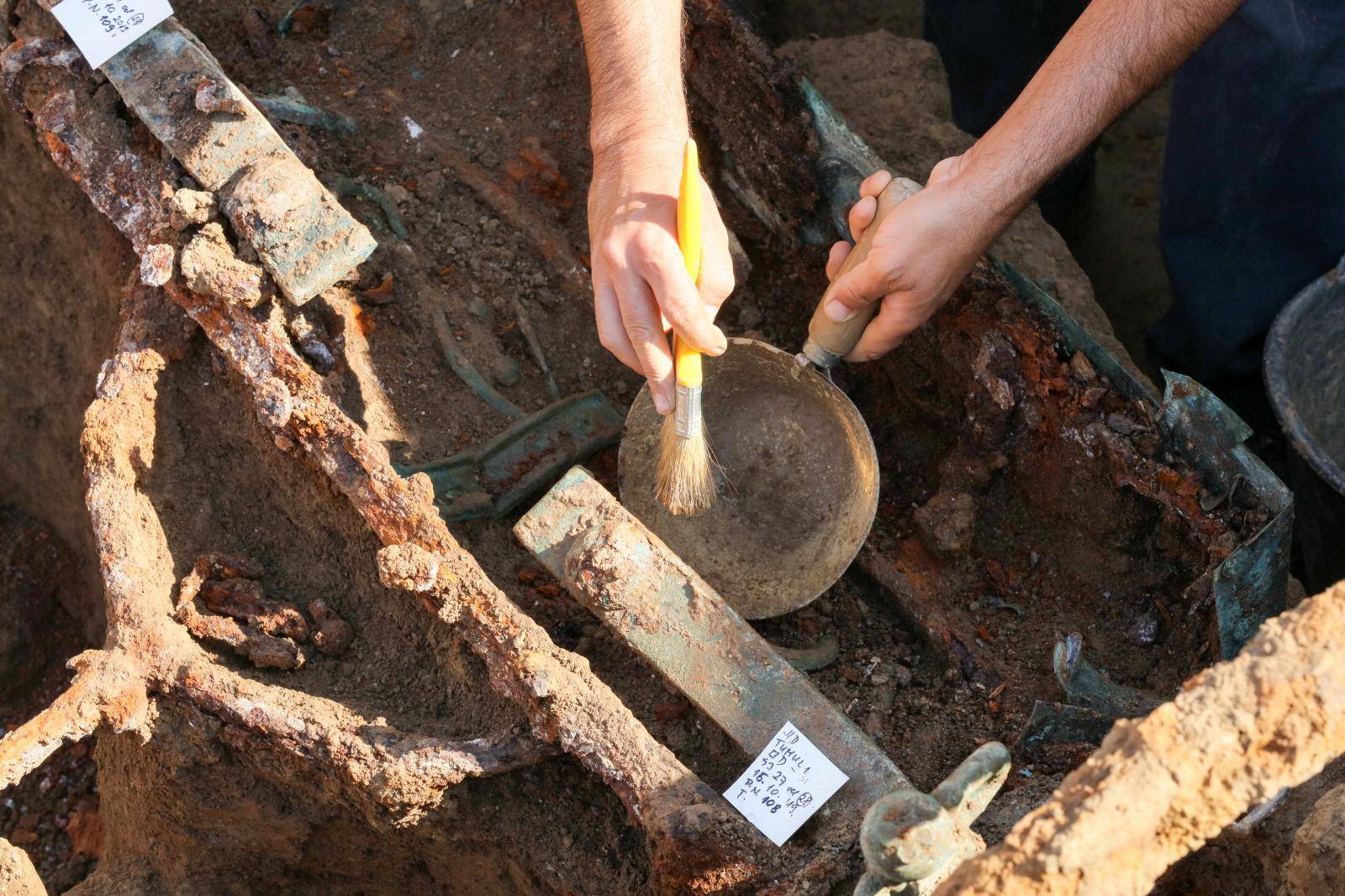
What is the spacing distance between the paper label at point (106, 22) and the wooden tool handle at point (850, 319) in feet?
6.11

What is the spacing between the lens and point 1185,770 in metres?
1.43

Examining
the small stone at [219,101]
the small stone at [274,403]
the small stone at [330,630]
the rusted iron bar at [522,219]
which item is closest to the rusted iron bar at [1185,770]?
the small stone at [330,630]

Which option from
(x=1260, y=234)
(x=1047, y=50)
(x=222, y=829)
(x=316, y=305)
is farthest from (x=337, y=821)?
(x=1047, y=50)

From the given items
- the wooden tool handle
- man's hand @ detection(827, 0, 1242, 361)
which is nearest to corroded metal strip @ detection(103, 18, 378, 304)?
the wooden tool handle

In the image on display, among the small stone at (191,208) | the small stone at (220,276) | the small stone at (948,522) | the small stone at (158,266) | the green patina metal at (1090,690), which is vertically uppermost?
the small stone at (191,208)

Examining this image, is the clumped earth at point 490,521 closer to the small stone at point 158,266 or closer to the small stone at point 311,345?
the small stone at point 311,345

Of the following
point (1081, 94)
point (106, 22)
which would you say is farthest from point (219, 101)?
point (1081, 94)

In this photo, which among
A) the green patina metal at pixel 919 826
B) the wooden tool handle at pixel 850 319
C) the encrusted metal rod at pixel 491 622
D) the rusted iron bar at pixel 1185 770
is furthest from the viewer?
the wooden tool handle at pixel 850 319

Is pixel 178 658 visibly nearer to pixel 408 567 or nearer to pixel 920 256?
pixel 408 567

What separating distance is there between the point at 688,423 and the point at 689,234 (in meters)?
0.43

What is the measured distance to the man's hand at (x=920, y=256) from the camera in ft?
8.09

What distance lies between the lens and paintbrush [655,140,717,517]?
87.9 inches

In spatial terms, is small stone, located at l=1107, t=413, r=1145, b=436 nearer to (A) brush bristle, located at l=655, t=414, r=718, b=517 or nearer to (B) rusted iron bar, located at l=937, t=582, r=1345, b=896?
(A) brush bristle, located at l=655, t=414, r=718, b=517

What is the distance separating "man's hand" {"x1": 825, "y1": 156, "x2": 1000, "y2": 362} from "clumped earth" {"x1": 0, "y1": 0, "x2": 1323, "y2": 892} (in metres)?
0.28
